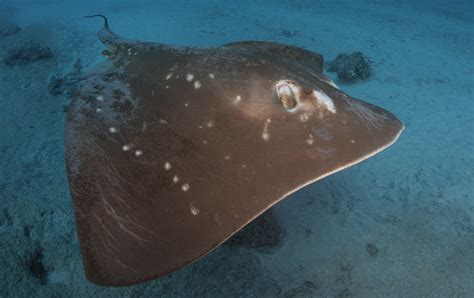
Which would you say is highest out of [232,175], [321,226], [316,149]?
[316,149]

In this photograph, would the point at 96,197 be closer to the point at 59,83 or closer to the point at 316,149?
the point at 316,149

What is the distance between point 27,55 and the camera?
977 centimetres

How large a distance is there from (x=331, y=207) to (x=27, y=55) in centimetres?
1002

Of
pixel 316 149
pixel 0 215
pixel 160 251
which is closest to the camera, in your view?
→ pixel 160 251

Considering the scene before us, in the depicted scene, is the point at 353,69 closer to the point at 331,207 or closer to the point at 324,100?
the point at 331,207

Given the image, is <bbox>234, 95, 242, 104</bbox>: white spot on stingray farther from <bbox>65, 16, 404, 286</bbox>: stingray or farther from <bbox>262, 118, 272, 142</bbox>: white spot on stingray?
<bbox>262, 118, 272, 142</bbox>: white spot on stingray

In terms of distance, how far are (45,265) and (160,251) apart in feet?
9.13

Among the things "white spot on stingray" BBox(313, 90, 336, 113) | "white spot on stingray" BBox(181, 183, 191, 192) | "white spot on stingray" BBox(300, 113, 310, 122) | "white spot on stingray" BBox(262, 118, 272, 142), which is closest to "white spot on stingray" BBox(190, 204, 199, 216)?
"white spot on stingray" BBox(181, 183, 191, 192)

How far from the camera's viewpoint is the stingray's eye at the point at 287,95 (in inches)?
112

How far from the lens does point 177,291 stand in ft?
12.0

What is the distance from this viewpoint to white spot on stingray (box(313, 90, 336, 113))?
2840 millimetres

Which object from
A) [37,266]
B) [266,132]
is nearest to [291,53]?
[266,132]

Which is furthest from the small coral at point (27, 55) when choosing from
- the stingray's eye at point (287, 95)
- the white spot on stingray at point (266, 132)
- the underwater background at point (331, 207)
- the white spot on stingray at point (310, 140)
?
the white spot on stingray at point (310, 140)

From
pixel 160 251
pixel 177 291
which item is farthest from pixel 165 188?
pixel 177 291
